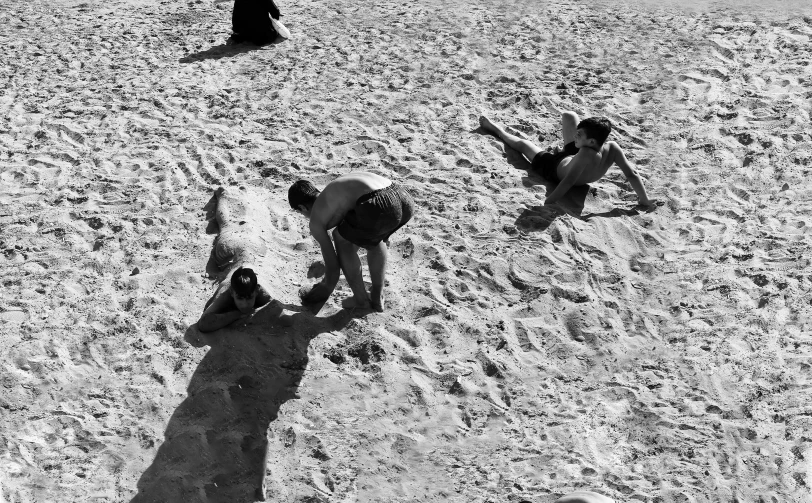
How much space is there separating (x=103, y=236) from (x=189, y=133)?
1658 mm

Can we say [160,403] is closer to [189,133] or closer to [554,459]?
[554,459]

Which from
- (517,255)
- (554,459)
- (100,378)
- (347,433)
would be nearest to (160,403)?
(100,378)

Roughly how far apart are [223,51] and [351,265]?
4.63 metres

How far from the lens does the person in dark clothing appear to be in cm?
953

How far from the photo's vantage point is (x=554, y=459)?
486 cm

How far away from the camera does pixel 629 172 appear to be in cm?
697

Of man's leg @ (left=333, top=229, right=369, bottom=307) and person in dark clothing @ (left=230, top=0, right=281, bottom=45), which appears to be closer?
man's leg @ (left=333, top=229, right=369, bottom=307)

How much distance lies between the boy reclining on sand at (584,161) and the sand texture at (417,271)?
14 cm

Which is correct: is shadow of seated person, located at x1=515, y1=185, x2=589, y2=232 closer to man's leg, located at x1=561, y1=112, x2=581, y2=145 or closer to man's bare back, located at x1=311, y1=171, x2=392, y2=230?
man's leg, located at x1=561, y1=112, x2=581, y2=145

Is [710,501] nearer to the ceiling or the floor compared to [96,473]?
nearer to the ceiling

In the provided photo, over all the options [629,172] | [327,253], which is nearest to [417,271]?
[327,253]

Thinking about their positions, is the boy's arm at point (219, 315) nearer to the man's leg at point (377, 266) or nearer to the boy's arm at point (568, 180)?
the man's leg at point (377, 266)

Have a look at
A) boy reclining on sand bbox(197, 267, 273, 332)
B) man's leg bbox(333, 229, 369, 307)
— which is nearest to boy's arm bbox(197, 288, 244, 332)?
boy reclining on sand bbox(197, 267, 273, 332)

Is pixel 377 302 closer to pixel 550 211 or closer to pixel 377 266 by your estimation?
pixel 377 266
